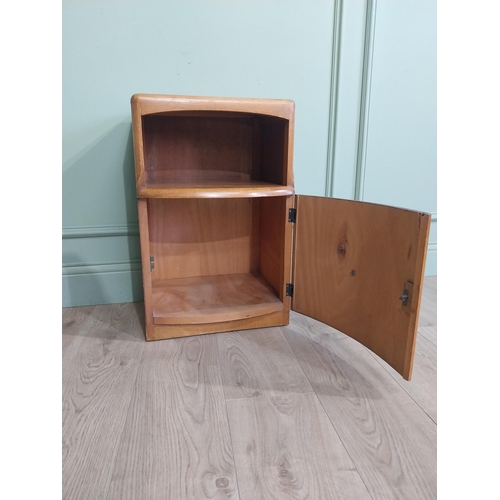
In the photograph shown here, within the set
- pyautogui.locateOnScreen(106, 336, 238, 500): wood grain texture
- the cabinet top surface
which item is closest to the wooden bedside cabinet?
the cabinet top surface

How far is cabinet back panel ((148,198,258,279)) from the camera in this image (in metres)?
1.10

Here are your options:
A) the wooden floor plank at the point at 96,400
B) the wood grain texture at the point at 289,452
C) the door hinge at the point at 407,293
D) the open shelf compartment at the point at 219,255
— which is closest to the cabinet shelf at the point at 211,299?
the open shelf compartment at the point at 219,255

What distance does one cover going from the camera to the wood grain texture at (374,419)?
0.51m

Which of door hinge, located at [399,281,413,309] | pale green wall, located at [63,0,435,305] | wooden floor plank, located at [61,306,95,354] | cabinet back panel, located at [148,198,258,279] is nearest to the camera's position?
door hinge, located at [399,281,413,309]

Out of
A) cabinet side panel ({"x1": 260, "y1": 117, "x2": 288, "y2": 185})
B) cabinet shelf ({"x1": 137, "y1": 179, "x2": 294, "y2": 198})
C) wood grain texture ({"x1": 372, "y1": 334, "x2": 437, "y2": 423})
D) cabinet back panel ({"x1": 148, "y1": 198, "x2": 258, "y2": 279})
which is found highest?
cabinet side panel ({"x1": 260, "y1": 117, "x2": 288, "y2": 185})

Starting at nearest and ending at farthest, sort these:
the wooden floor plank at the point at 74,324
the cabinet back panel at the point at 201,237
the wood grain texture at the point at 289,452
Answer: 1. the wood grain texture at the point at 289,452
2. the wooden floor plank at the point at 74,324
3. the cabinet back panel at the point at 201,237

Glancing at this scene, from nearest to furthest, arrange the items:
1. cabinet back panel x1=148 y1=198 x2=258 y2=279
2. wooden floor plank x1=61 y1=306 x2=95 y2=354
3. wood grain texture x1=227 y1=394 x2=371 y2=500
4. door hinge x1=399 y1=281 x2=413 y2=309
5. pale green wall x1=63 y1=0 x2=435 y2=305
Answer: wood grain texture x1=227 y1=394 x2=371 y2=500, door hinge x1=399 y1=281 x2=413 y2=309, wooden floor plank x1=61 y1=306 x2=95 y2=354, pale green wall x1=63 y1=0 x2=435 y2=305, cabinet back panel x1=148 y1=198 x2=258 y2=279

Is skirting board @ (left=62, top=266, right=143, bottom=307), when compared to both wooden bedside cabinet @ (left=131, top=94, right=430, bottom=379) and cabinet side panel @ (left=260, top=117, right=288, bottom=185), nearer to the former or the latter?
wooden bedside cabinet @ (left=131, top=94, right=430, bottom=379)

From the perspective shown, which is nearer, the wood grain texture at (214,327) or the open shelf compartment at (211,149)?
the wood grain texture at (214,327)

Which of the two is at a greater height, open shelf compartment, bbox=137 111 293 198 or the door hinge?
open shelf compartment, bbox=137 111 293 198

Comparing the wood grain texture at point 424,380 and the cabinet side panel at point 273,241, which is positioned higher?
the cabinet side panel at point 273,241

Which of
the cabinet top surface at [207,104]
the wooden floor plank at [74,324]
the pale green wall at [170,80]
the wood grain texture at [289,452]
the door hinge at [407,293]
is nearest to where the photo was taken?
the wood grain texture at [289,452]

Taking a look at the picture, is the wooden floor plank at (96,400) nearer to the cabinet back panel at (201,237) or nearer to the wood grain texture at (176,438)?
the wood grain texture at (176,438)

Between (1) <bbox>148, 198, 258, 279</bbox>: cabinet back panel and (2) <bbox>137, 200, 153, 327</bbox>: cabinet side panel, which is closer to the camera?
(2) <bbox>137, 200, 153, 327</bbox>: cabinet side panel
